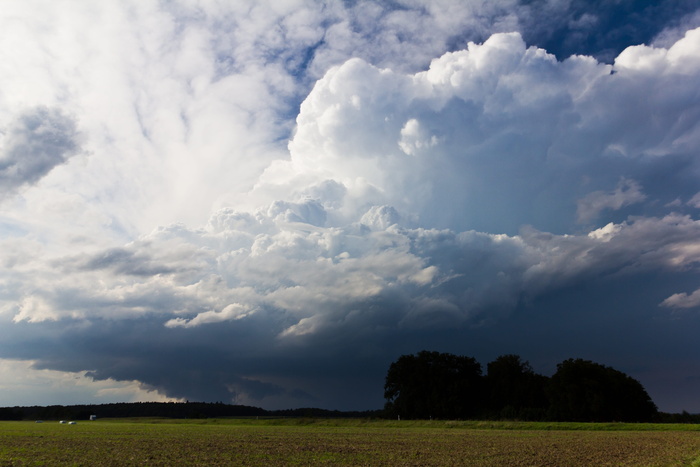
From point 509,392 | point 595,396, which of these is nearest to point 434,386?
point 509,392

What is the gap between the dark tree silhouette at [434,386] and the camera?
414ft

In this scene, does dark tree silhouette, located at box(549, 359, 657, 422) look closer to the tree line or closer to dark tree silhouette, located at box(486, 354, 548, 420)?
the tree line

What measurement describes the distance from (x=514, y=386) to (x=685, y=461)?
109495 mm

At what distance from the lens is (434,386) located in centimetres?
12988

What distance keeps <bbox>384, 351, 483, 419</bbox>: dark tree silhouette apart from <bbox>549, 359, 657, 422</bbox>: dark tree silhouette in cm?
2333

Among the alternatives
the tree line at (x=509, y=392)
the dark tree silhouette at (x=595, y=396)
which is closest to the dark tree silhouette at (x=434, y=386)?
the tree line at (x=509, y=392)

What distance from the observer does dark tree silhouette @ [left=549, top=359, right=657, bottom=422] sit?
10388cm

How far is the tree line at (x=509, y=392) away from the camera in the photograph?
105938mm

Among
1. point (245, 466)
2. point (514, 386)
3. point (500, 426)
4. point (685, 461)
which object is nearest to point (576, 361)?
point (514, 386)

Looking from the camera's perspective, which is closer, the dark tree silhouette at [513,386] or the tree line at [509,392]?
the tree line at [509,392]

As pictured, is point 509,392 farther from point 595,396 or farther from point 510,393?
point 595,396

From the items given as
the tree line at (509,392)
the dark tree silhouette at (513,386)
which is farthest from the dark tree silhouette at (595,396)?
→ the dark tree silhouette at (513,386)

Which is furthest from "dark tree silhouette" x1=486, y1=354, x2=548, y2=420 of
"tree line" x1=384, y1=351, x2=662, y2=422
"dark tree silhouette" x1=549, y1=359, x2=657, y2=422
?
"dark tree silhouette" x1=549, y1=359, x2=657, y2=422

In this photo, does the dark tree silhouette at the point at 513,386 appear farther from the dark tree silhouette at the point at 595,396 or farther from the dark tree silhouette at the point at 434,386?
the dark tree silhouette at the point at 595,396
